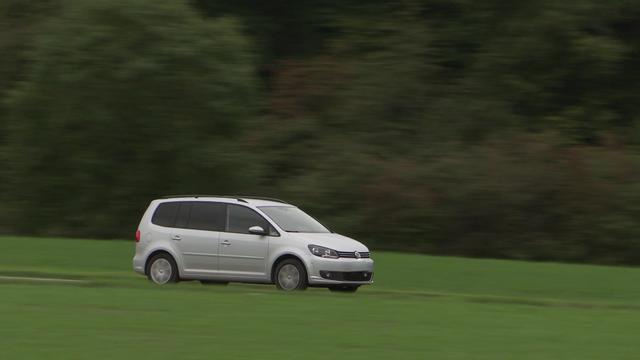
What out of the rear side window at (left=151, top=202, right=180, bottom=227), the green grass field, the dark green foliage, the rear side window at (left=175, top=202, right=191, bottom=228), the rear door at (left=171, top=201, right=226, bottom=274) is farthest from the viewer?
the dark green foliage

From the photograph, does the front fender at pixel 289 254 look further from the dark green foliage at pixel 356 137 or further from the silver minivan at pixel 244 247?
the dark green foliage at pixel 356 137

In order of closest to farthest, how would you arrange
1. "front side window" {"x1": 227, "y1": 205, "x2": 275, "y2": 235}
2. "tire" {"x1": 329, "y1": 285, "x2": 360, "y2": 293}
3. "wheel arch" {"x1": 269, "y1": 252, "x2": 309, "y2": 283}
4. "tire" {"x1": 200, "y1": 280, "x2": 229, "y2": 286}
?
1. "wheel arch" {"x1": 269, "y1": 252, "x2": 309, "y2": 283}
2. "tire" {"x1": 329, "y1": 285, "x2": 360, "y2": 293}
3. "front side window" {"x1": 227, "y1": 205, "x2": 275, "y2": 235}
4. "tire" {"x1": 200, "y1": 280, "x2": 229, "y2": 286}

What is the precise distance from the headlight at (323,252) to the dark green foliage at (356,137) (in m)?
13.3

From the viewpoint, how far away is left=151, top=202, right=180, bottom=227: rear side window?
20.2 m

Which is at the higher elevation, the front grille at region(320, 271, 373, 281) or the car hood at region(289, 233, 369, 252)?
the car hood at region(289, 233, 369, 252)

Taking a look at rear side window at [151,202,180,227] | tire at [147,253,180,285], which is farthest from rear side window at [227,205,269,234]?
tire at [147,253,180,285]

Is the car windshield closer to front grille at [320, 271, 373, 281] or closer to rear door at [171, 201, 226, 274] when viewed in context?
rear door at [171, 201, 226, 274]

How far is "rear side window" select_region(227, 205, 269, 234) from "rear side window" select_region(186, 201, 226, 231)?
0.16 metres

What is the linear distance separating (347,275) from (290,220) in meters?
1.67

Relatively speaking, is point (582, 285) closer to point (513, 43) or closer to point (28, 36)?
point (513, 43)

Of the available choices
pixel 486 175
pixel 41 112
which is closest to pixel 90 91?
pixel 41 112

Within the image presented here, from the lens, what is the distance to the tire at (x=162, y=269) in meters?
19.9

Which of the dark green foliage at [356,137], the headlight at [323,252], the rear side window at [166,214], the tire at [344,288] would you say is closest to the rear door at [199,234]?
the rear side window at [166,214]

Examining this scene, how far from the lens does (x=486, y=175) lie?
3181 centimetres
